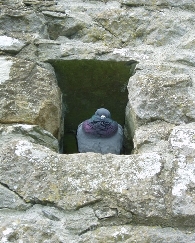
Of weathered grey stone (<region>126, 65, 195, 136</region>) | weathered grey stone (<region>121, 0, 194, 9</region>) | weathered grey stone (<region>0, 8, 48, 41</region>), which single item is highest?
weathered grey stone (<region>121, 0, 194, 9</region>)

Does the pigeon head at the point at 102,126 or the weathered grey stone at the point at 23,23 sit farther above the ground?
the weathered grey stone at the point at 23,23

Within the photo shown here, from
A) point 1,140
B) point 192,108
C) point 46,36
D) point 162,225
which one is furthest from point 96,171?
point 46,36

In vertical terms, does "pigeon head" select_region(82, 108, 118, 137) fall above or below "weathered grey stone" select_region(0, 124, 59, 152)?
below

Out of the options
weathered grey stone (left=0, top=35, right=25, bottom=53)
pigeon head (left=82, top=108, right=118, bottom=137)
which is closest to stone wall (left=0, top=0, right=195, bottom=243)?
weathered grey stone (left=0, top=35, right=25, bottom=53)

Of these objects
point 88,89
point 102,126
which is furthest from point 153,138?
point 88,89

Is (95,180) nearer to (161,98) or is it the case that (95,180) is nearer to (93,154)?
(93,154)

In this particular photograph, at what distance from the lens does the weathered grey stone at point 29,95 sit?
1.94 m

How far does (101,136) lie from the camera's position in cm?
224

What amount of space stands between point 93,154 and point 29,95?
50cm

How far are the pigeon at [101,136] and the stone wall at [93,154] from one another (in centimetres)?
9

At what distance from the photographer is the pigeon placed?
7.25 ft

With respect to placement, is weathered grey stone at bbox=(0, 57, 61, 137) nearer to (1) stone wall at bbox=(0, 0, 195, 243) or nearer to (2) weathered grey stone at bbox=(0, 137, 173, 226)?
(1) stone wall at bbox=(0, 0, 195, 243)

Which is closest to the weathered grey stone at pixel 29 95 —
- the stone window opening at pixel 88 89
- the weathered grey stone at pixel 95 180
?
the stone window opening at pixel 88 89

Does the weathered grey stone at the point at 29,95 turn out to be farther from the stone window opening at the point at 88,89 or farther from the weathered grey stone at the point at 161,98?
the weathered grey stone at the point at 161,98
